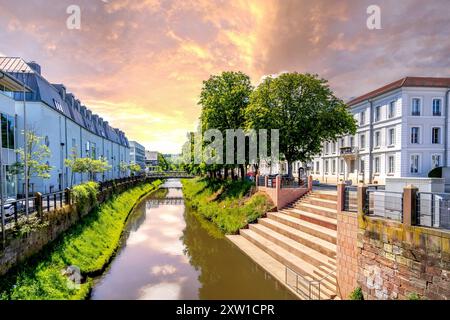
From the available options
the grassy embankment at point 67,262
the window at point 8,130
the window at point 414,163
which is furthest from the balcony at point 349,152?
the window at point 8,130

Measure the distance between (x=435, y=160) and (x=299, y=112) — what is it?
705 inches

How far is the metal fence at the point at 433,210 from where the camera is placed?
661cm

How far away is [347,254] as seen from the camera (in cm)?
976

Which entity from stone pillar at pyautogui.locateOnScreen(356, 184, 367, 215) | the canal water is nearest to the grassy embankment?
the canal water

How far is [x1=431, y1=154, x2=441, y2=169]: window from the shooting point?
94.7 feet

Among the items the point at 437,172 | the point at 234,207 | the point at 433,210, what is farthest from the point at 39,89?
the point at 437,172

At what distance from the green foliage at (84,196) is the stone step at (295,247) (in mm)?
12472

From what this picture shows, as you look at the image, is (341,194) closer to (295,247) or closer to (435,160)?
(295,247)

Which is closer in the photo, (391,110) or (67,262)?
(67,262)

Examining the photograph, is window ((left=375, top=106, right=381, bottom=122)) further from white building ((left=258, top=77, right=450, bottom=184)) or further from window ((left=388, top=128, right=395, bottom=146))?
window ((left=388, top=128, right=395, bottom=146))

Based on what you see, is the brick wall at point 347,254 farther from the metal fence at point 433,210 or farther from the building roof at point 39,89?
the building roof at point 39,89

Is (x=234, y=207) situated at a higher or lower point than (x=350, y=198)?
lower

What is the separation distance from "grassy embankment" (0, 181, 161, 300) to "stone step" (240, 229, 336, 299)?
863 cm
